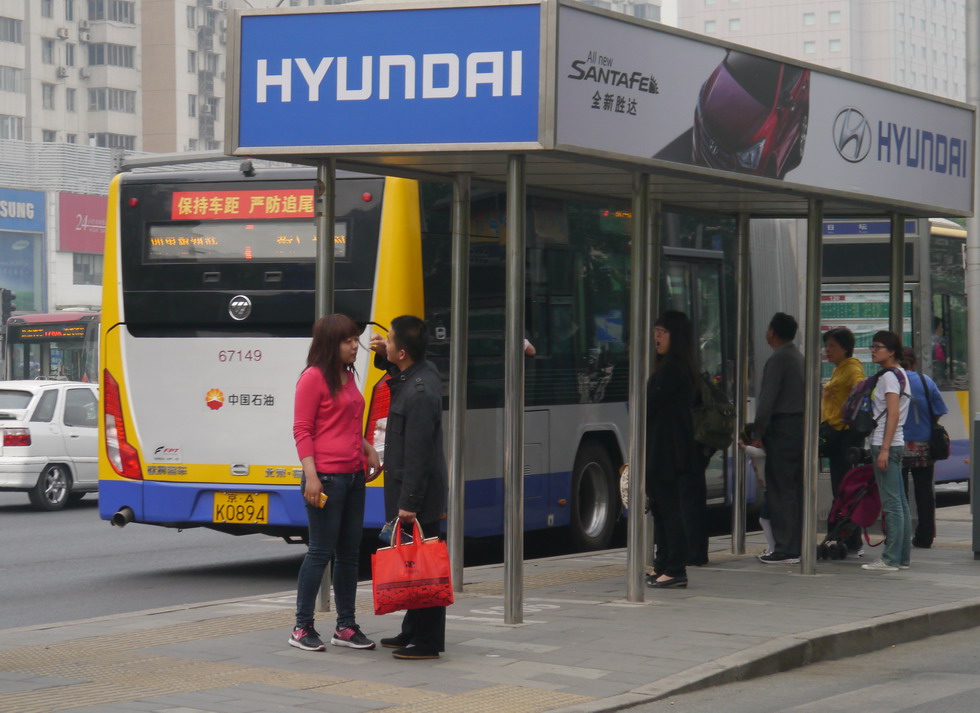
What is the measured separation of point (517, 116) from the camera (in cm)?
812

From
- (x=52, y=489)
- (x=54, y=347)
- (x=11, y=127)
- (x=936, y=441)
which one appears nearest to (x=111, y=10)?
(x=11, y=127)

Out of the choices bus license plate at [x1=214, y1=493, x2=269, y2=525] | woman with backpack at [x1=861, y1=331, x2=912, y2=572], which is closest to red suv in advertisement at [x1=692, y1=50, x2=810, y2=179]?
woman with backpack at [x1=861, y1=331, x2=912, y2=572]

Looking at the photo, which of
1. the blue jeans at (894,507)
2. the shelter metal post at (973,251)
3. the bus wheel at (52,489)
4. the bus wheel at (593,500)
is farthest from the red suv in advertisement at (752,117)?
the bus wheel at (52,489)

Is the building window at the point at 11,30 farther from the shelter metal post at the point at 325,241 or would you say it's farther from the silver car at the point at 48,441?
the shelter metal post at the point at 325,241

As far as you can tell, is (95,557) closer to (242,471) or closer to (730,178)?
(242,471)

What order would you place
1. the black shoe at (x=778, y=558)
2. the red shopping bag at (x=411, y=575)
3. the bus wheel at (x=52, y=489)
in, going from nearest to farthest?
the red shopping bag at (x=411, y=575)
the black shoe at (x=778, y=558)
the bus wheel at (x=52, y=489)

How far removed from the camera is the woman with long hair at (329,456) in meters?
7.56

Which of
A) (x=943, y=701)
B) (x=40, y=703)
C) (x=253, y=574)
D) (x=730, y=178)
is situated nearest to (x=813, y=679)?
(x=943, y=701)

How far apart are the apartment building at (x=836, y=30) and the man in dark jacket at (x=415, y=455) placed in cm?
11735

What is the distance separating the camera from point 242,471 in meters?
11.6

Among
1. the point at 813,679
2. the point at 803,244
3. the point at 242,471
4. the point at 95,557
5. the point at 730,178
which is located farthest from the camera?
the point at 803,244

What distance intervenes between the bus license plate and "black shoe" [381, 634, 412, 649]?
144 inches

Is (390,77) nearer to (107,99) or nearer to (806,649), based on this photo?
(806,649)

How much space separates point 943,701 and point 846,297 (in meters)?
10.4
